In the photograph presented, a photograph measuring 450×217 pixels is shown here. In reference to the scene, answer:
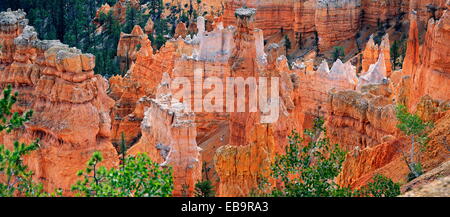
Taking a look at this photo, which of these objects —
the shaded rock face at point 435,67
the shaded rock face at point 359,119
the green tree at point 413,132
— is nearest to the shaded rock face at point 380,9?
the shaded rock face at point 435,67

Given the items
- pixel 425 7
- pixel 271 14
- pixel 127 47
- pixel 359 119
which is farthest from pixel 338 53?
pixel 359 119

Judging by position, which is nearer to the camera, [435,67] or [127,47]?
[435,67]

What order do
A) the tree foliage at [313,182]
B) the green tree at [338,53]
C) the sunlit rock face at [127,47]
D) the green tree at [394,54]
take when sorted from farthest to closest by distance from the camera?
1. the sunlit rock face at [127,47]
2. the green tree at [338,53]
3. the green tree at [394,54]
4. the tree foliage at [313,182]

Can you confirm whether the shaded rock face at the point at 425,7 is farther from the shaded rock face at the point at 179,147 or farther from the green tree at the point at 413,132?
the green tree at the point at 413,132

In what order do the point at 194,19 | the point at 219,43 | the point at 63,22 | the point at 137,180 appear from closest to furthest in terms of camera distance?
the point at 137,180
the point at 219,43
the point at 63,22
the point at 194,19

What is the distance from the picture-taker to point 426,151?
24578 mm

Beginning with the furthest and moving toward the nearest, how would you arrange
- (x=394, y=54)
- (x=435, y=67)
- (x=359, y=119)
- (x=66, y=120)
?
1. (x=394, y=54)
2. (x=435, y=67)
3. (x=359, y=119)
4. (x=66, y=120)

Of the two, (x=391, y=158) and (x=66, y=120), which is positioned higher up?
(x=66, y=120)

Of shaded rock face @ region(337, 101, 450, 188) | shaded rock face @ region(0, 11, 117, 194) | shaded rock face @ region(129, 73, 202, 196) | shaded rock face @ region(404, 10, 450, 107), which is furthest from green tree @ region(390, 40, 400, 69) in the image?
shaded rock face @ region(0, 11, 117, 194)

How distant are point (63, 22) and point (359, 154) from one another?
58.3m

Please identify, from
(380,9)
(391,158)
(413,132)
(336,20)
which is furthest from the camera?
(336,20)

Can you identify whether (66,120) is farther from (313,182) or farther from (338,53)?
(338,53)
